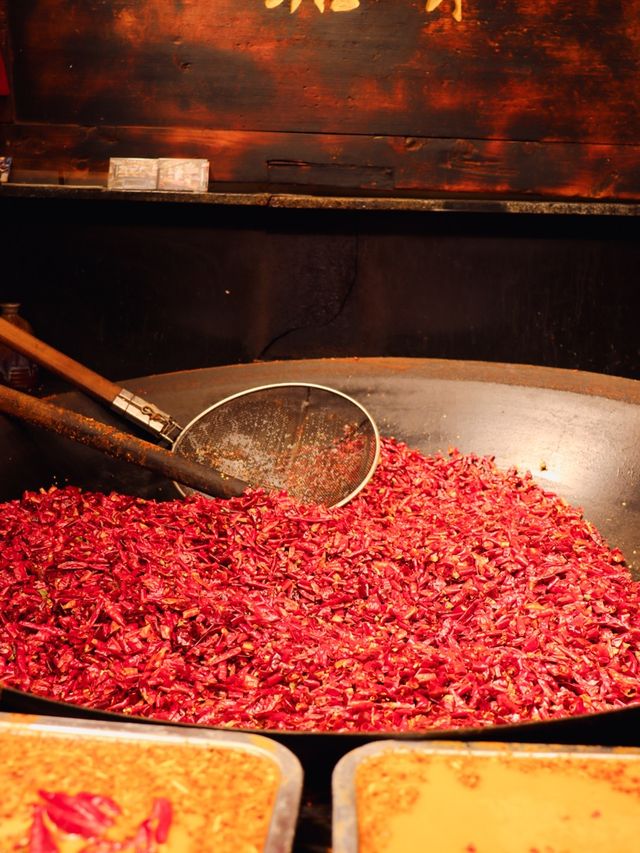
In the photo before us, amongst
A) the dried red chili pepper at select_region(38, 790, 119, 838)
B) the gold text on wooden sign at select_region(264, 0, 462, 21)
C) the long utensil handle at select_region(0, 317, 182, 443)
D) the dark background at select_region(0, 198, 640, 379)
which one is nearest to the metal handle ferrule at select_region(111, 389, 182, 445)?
the long utensil handle at select_region(0, 317, 182, 443)

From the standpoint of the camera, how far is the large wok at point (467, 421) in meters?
2.24

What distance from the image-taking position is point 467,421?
2.53 m

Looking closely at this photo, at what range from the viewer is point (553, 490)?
2365 mm

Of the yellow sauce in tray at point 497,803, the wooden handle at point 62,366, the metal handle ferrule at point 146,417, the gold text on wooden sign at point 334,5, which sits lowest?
the metal handle ferrule at point 146,417

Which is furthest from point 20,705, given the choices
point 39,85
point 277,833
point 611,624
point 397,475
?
point 39,85

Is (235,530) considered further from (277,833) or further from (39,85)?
(39,85)

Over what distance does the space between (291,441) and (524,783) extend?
1555mm

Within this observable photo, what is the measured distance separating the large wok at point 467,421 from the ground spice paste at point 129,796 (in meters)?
1.41

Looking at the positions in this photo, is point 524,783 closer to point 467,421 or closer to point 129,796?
point 129,796

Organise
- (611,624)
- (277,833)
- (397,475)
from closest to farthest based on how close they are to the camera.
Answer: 1. (277,833)
2. (611,624)
3. (397,475)

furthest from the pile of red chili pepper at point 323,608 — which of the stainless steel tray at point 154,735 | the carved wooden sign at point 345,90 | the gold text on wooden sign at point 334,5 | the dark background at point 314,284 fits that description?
the gold text on wooden sign at point 334,5

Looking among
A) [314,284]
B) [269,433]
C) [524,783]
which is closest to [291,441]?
[269,433]

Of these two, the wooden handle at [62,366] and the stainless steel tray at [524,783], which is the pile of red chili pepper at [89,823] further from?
the wooden handle at [62,366]

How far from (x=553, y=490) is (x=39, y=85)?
2.87 metres
